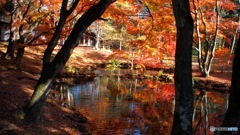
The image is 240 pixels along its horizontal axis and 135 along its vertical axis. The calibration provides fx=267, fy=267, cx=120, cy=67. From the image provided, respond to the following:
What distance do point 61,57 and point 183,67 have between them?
4578 millimetres

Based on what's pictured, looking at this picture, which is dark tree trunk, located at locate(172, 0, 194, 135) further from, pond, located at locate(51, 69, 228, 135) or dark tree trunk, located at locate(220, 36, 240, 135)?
pond, located at locate(51, 69, 228, 135)

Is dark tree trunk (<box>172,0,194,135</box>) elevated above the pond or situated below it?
above

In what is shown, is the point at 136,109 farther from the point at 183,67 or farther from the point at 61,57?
the point at 183,67

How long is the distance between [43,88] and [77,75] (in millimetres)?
19103

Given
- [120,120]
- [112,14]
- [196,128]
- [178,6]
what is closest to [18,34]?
[112,14]

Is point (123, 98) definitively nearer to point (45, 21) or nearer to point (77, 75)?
point (45, 21)

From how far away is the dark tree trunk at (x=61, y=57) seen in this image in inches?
316

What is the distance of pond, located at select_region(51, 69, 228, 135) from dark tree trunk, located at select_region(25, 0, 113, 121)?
2.58m

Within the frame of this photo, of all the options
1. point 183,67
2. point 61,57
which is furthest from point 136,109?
point 183,67

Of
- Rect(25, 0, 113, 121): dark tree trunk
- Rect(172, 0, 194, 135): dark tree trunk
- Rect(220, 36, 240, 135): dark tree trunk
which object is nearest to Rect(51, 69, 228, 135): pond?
Rect(25, 0, 113, 121): dark tree trunk

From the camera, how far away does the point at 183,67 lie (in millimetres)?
4648

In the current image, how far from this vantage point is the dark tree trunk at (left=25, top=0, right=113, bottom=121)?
802cm

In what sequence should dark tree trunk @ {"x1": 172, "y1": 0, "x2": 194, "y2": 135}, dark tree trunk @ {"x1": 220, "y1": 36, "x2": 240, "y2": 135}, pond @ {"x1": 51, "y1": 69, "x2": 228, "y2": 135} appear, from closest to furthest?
dark tree trunk @ {"x1": 220, "y1": 36, "x2": 240, "y2": 135}, dark tree trunk @ {"x1": 172, "y1": 0, "x2": 194, "y2": 135}, pond @ {"x1": 51, "y1": 69, "x2": 228, "y2": 135}

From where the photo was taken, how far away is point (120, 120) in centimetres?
1159
